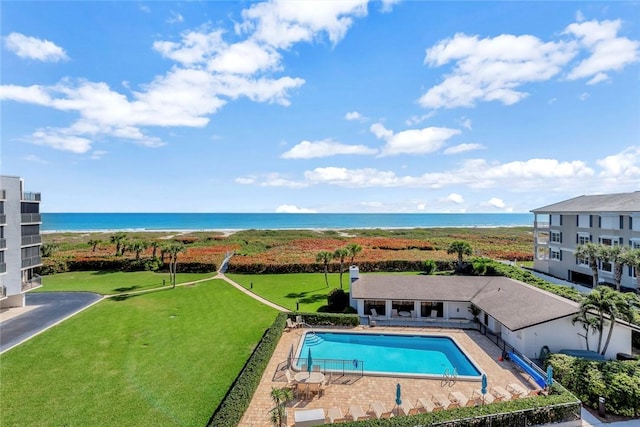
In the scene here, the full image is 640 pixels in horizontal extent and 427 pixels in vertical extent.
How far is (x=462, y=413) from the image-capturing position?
495 inches

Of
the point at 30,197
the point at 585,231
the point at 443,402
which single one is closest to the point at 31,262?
the point at 30,197

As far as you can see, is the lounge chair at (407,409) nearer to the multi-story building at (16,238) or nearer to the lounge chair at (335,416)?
the lounge chair at (335,416)

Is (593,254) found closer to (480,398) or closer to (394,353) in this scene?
(394,353)

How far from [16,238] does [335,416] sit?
29729 mm

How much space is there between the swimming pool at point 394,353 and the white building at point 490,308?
318 cm

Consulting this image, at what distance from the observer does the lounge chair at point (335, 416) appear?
13.1 metres

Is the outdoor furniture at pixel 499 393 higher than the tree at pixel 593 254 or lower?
lower

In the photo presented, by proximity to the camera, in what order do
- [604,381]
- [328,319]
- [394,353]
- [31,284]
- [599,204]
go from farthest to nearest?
[599,204] → [31,284] → [328,319] → [394,353] → [604,381]

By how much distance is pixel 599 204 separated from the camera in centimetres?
3509

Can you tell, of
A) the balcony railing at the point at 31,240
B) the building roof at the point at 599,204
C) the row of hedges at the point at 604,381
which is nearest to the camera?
the row of hedges at the point at 604,381

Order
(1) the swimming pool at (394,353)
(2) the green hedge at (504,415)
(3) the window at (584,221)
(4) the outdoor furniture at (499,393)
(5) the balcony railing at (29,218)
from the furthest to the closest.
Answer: (3) the window at (584,221) → (5) the balcony railing at (29,218) → (1) the swimming pool at (394,353) → (4) the outdoor furniture at (499,393) → (2) the green hedge at (504,415)

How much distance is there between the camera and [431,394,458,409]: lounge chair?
46.0ft

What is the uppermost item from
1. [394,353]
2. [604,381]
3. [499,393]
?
[604,381]

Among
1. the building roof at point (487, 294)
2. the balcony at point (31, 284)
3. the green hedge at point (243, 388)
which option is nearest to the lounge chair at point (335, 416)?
the green hedge at point (243, 388)
